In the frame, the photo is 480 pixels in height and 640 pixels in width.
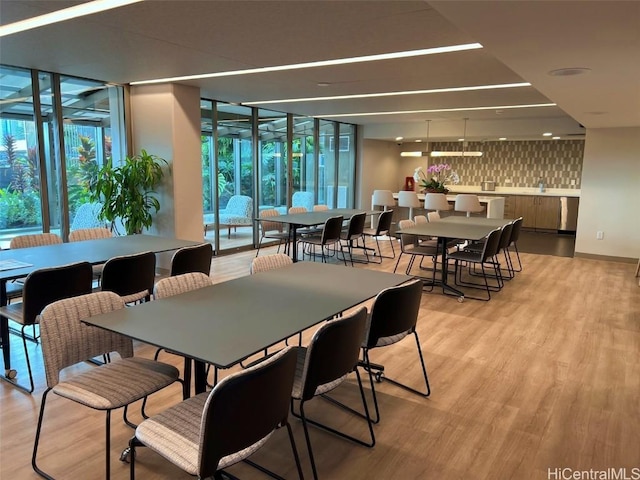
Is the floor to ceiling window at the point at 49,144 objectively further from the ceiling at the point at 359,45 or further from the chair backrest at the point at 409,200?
the chair backrest at the point at 409,200

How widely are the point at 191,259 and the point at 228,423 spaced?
8.28 ft

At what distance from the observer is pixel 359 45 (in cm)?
392

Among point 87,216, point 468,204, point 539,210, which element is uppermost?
point 468,204

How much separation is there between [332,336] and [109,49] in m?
3.70

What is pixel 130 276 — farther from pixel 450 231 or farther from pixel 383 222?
pixel 383 222

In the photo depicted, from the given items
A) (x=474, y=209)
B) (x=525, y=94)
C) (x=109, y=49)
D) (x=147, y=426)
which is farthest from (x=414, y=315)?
(x=474, y=209)

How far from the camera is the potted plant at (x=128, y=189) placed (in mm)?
5926

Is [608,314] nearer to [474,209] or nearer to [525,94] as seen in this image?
[525,94]

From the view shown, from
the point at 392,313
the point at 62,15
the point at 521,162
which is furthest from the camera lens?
the point at 521,162

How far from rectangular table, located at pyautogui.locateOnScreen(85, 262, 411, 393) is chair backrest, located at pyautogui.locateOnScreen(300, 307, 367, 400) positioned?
153mm

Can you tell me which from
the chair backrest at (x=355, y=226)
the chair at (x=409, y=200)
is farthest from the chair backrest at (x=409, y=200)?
the chair backrest at (x=355, y=226)

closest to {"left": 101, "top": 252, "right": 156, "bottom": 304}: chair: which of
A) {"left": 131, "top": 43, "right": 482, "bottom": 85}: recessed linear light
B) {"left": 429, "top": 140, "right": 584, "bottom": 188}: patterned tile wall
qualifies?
{"left": 131, "top": 43, "right": 482, "bottom": 85}: recessed linear light

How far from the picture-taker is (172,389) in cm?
318

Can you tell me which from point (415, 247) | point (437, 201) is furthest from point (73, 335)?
point (437, 201)
